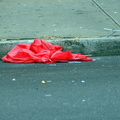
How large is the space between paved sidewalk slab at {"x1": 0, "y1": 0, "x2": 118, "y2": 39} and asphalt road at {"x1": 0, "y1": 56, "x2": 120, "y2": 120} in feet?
3.57

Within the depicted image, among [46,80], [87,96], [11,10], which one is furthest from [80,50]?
[11,10]

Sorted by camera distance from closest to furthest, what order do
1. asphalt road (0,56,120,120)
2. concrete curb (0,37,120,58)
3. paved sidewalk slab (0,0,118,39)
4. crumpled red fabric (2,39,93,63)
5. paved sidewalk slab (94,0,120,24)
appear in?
asphalt road (0,56,120,120) → crumpled red fabric (2,39,93,63) → concrete curb (0,37,120,58) → paved sidewalk slab (0,0,118,39) → paved sidewalk slab (94,0,120,24)

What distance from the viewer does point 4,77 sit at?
6.14m

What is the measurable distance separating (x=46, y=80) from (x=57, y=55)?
1.02 m

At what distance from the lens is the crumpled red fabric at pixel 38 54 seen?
688 centimetres

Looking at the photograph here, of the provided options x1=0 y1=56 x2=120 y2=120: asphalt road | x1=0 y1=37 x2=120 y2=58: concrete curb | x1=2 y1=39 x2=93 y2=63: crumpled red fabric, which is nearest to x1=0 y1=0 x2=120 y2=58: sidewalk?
x1=0 y1=37 x2=120 y2=58: concrete curb

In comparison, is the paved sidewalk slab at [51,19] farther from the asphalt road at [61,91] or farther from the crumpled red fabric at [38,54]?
the asphalt road at [61,91]

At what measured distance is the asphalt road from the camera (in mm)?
4758

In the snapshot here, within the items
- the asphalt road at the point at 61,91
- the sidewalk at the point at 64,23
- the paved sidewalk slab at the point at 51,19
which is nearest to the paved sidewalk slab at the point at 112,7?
the sidewalk at the point at 64,23

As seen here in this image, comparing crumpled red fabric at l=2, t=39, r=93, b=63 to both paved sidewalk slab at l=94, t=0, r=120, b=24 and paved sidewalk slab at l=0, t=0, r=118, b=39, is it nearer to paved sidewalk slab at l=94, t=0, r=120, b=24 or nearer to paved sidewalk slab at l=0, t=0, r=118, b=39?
paved sidewalk slab at l=0, t=0, r=118, b=39

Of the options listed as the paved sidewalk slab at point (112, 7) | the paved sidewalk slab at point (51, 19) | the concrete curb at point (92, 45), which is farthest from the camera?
the paved sidewalk slab at point (112, 7)

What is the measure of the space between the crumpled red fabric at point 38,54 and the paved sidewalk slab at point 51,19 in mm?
610

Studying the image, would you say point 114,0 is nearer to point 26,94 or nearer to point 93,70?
point 93,70

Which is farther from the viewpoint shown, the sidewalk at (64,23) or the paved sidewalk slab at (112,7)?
the paved sidewalk slab at (112,7)
